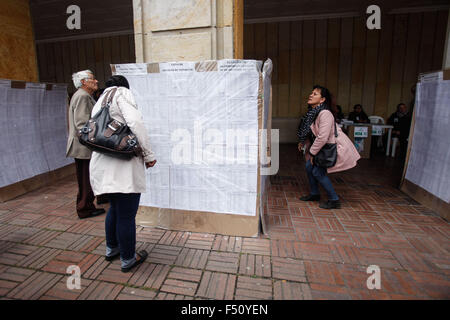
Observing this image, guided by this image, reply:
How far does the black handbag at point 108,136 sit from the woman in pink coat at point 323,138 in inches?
94.5

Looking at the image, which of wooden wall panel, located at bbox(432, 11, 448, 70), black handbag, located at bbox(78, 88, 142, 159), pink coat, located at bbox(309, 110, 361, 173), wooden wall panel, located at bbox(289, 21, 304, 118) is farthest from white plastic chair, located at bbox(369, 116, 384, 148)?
black handbag, located at bbox(78, 88, 142, 159)

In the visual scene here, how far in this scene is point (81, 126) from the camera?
3525mm

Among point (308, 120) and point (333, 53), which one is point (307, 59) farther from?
point (308, 120)

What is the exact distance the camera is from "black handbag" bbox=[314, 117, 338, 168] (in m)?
3.73

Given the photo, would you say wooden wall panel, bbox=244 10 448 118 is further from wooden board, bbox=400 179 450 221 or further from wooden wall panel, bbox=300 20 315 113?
wooden board, bbox=400 179 450 221

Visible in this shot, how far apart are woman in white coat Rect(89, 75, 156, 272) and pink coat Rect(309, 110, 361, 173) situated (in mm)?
2234

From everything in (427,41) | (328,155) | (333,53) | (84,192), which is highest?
(427,41)

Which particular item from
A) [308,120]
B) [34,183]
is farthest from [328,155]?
[34,183]

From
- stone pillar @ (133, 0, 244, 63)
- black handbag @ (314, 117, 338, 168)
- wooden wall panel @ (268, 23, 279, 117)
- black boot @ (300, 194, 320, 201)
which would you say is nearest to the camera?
stone pillar @ (133, 0, 244, 63)

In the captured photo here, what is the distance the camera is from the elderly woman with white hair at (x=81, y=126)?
11.5 feet

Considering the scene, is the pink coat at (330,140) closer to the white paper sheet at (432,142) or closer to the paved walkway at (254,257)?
the paved walkway at (254,257)

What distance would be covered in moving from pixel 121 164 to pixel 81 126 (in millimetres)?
1590

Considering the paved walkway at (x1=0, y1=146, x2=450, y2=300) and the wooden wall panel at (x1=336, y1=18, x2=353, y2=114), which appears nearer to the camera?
the paved walkway at (x1=0, y1=146, x2=450, y2=300)

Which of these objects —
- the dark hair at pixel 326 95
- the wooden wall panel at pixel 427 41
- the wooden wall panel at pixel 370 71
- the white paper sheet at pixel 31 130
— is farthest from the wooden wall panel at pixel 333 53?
the white paper sheet at pixel 31 130
